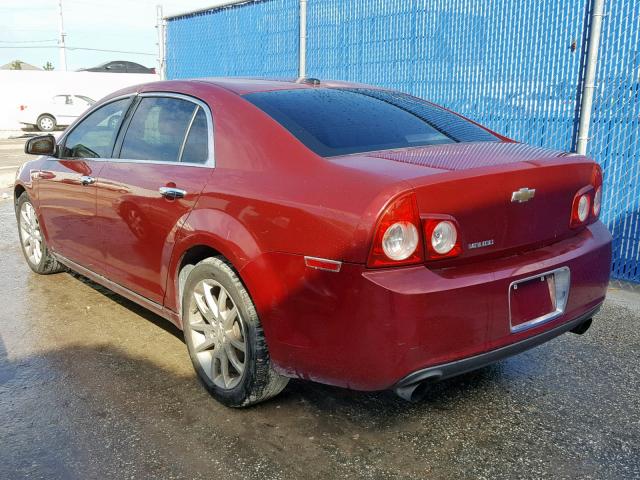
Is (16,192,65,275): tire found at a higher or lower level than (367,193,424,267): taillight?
lower

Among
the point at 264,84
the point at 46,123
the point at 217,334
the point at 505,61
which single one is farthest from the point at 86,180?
the point at 46,123

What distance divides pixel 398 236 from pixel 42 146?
3456 millimetres

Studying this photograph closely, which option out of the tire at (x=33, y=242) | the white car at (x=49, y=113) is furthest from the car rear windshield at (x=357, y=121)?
the white car at (x=49, y=113)

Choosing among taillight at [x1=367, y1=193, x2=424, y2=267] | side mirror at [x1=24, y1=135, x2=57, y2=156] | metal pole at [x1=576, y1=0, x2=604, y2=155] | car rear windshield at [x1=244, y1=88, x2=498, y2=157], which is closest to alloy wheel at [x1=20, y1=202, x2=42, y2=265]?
side mirror at [x1=24, y1=135, x2=57, y2=156]

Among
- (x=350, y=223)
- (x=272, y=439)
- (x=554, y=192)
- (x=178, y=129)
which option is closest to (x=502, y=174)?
(x=554, y=192)

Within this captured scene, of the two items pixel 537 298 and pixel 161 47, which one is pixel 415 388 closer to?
pixel 537 298

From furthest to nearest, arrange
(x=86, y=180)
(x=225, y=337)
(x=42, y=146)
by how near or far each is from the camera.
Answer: (x=42, y=146) < (x=86, y=180) < (x=225, y=337)

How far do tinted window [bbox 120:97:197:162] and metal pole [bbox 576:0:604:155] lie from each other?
3.75 m

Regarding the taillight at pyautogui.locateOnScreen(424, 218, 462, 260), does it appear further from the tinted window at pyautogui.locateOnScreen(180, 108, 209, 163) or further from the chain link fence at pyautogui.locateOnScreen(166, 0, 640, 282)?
the chain link fence at pyautogui.locateOnScreen(166, 0, 640, 282)

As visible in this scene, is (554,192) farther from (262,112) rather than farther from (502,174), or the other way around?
(262,112)

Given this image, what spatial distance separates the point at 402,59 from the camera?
7441 mm

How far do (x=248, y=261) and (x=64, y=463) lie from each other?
119 centimetres

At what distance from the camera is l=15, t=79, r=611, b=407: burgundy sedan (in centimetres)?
243

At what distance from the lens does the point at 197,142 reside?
3.39m
